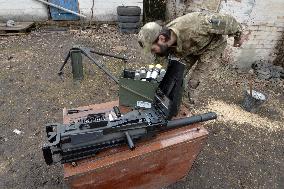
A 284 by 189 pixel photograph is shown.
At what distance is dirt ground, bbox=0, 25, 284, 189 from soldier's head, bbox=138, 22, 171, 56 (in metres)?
1.88

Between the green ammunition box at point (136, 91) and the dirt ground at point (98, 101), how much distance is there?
1446 mm

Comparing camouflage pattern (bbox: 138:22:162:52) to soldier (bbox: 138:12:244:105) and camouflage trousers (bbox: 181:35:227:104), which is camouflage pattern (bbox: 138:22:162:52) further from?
camouflage trousers (bbox: 181:35:227:104)

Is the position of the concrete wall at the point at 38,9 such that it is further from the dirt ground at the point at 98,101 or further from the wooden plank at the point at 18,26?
the dirt ground at the point at 98,101

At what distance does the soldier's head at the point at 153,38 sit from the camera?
11.5 feet

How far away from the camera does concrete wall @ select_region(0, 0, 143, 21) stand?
304 inches

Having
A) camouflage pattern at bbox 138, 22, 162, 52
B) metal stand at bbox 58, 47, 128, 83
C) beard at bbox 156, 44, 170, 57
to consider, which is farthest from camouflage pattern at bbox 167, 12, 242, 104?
metal stand at bbox 58, 47, 128, 83

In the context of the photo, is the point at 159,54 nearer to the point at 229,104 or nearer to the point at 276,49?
the point at 229,104

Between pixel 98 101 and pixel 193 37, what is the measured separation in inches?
88.8

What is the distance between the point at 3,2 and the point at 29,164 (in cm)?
546

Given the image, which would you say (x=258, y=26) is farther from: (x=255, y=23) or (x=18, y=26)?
(x=18, y=26)

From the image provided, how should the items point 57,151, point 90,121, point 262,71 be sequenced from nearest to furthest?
point 57,151, point 90,121, point 262,71

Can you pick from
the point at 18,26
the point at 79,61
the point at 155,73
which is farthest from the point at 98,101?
the point at 18,26

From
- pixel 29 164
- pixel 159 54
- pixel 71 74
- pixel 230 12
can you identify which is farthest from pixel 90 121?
pixel 230 12

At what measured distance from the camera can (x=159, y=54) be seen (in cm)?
392
